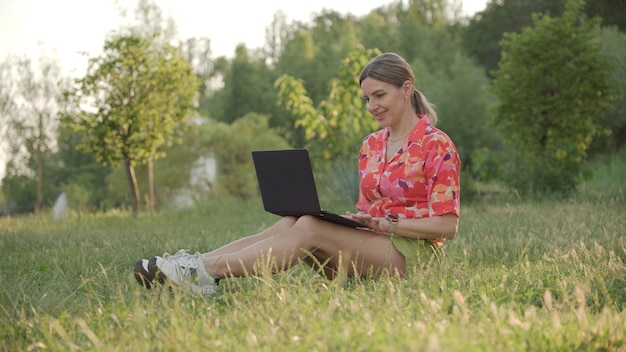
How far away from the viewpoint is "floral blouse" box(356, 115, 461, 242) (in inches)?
170

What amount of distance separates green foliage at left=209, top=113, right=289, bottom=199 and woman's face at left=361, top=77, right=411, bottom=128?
16.8 m

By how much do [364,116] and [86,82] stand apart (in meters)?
4.70

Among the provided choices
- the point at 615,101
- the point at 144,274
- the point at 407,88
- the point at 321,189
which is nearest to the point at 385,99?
the point at 407,88

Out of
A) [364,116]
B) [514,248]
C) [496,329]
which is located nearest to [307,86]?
[364,116]

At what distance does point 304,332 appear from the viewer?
2838mm

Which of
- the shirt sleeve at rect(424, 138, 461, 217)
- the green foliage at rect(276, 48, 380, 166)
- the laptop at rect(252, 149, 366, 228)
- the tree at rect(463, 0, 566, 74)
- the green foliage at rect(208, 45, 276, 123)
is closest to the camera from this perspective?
the laptop at rect(252, 149, 366, 228)

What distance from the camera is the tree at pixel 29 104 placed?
81.4ft

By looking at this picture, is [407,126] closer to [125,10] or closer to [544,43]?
[544,43]

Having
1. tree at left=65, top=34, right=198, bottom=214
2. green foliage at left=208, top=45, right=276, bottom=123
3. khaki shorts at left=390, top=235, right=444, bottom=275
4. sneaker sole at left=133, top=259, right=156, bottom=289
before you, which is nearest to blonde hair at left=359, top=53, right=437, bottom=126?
khaki shorts at left=390, top=235, right=444, bottom=275

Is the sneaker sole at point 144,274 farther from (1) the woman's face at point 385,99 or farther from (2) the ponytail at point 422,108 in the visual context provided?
(2) the ponytail at point 422,108

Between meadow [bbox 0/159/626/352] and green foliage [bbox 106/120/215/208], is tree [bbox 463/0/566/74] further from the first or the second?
meadow [bbox 0/159/626/352]

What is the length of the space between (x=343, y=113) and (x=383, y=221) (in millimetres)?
9902

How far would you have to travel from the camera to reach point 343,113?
14.1 meters

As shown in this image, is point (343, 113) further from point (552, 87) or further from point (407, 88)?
point (407, 88)
